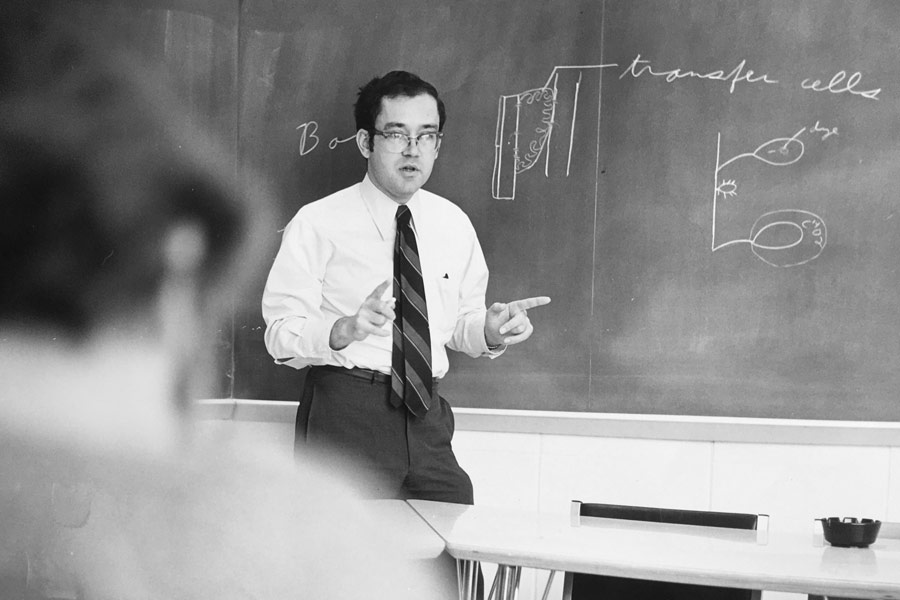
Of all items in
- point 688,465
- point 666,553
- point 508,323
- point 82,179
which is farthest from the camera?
point 688,465

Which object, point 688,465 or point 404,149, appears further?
point 688,465

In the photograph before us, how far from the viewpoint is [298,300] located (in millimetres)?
2820

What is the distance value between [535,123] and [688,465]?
1.17m

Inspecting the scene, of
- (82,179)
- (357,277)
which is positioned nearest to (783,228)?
(357,277)

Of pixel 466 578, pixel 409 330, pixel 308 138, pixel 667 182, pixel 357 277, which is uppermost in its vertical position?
pixel 308 138

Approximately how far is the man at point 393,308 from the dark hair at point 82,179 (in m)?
0.46

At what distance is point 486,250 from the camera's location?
10.6 feet

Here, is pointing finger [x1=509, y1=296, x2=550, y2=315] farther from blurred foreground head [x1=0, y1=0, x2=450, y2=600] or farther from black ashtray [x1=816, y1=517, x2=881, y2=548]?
black ashtray [x1=816, y1=517, x2=881, y2=548]

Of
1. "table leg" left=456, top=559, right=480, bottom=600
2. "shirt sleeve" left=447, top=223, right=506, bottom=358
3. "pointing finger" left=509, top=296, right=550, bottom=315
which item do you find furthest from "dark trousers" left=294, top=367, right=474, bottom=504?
"table leg" left=456, top=559, right=480, bottom=600

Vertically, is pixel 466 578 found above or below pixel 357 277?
below

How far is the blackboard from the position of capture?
2.87 metres

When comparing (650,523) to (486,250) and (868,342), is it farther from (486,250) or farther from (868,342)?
(486,250)

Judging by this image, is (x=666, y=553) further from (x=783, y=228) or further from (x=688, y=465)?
(x=783, y=228)

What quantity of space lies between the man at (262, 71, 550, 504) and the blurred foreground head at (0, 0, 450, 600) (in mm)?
211
